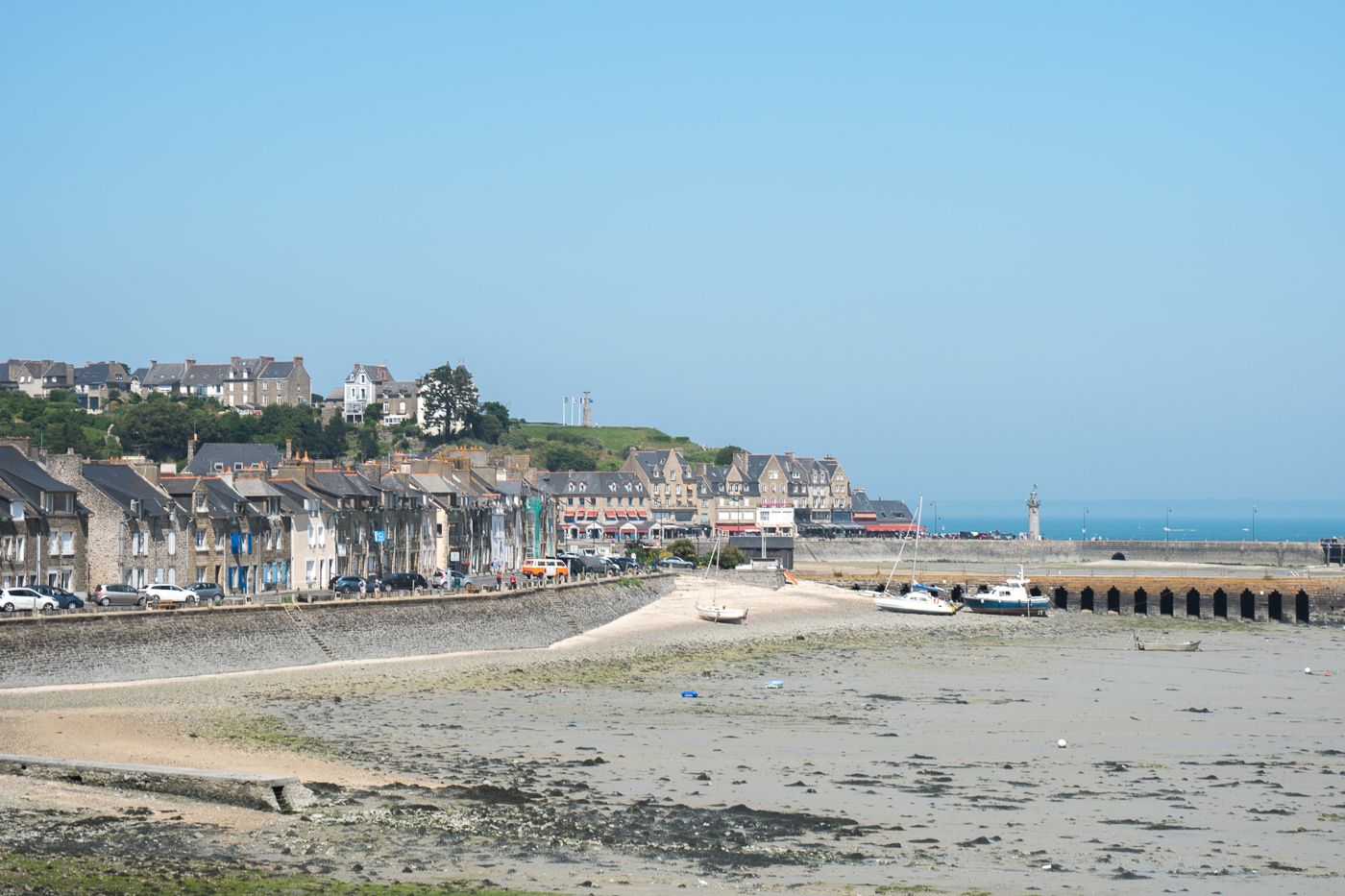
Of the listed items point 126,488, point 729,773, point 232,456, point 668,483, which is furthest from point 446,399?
point 729,773

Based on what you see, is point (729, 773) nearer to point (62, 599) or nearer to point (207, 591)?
point (62, 599)

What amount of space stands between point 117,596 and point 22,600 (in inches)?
166

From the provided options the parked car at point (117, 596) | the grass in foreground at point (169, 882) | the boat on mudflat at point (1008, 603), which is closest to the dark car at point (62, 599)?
the parked car at point (117, 596)

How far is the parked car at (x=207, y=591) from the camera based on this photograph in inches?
1998

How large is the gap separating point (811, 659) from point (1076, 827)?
29095 millimetres

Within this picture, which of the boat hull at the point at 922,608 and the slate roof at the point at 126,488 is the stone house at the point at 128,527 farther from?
the boat hull at the point at 922,608

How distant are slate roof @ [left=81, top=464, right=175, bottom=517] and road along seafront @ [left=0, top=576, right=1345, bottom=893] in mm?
14544

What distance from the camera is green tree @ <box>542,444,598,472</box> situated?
18000 centimetres

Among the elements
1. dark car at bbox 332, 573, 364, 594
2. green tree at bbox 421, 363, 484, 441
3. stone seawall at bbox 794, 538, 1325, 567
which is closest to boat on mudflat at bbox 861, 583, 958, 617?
dark car at bbox 332, 573, 364, 594

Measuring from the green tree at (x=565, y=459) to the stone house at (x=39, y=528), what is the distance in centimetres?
12625

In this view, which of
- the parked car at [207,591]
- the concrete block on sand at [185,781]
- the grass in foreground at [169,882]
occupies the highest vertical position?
the parked car at [207,591]

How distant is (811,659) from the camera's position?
172ft

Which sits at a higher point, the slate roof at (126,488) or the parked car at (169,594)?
the slate roof at (126,488)

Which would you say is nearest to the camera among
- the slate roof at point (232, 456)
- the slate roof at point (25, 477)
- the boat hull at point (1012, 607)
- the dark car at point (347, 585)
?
the slate roof at point (25, 477)
